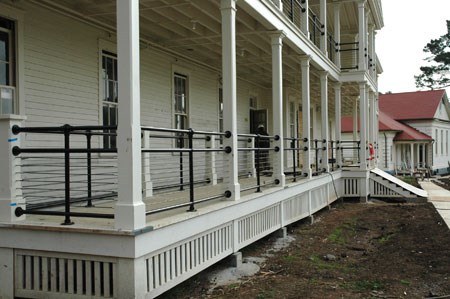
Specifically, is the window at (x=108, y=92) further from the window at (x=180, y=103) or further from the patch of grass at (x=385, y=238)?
the patch of grass at (x=385, y=238)

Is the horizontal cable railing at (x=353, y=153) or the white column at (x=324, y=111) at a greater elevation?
the white column at (x=324, y=111)

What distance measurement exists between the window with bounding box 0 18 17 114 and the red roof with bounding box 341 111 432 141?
31648 millimetres

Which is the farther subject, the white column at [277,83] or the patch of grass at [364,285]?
the white column at [277,83]

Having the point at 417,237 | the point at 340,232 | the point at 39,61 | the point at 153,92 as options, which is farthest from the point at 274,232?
the point at 39,61

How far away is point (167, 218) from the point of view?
5.27 m

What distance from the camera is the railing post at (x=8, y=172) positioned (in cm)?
494

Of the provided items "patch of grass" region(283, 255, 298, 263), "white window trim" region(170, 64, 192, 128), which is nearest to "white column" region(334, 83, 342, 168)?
"white window trim" region(170, 64, 192, 128)

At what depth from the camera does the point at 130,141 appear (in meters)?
4.50

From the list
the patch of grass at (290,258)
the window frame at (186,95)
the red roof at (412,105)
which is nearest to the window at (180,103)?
the window frame at (186,95)

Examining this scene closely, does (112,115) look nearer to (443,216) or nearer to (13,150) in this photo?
(13,150)

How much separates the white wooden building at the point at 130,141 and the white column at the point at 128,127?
0.4 inches

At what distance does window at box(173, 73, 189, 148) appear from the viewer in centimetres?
1115

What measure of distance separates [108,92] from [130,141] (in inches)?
175

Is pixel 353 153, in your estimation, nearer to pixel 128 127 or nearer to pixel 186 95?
pixel 186 95
